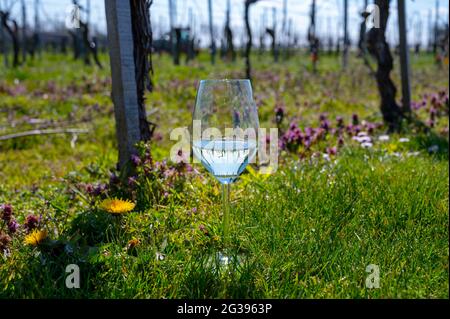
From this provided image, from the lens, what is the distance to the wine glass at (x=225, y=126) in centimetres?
157

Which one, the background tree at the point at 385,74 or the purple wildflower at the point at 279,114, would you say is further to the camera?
the background tree at the point at 385,74

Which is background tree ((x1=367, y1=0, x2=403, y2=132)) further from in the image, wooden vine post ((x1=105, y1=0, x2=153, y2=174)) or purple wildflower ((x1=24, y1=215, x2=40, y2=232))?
purple wildflower ((x1=24, y1=215, x2=40, y2=232))

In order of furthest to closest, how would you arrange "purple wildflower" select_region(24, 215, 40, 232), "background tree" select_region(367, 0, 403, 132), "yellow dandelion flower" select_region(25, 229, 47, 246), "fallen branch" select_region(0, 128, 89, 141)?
"background tree" select_region(367, 0, 403, 132)
"fallen branch" select_region(0, 128, 89, 141)
"purple wildflower" select_region(24, 215, 40, 232)
"yellow dandelion flower" select_region(25, 229, 47, 246)

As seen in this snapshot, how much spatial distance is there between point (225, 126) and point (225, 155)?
0.44 ft

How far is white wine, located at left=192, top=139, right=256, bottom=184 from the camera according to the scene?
1551 millimetres

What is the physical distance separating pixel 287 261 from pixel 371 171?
4.11 feet

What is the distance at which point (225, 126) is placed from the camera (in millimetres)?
1638

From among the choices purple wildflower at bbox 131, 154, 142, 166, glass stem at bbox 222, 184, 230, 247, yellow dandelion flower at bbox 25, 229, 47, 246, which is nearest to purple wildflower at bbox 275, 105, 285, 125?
purple wildflower at bbox 131, 154, 142, 166

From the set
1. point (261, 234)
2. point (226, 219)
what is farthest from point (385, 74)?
point (226, 219)

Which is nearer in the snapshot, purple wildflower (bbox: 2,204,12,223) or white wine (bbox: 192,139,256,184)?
white wine (bbox: 192,139,256,184)

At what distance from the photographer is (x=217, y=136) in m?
1.64

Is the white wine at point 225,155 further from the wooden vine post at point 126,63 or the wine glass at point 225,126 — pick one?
the wooden vine post at point 126,63

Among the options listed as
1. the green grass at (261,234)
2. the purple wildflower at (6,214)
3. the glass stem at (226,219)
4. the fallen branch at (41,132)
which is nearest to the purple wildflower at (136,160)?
the green grass at (261,234)

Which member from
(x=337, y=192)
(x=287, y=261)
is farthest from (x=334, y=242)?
(x=337, y=192)
